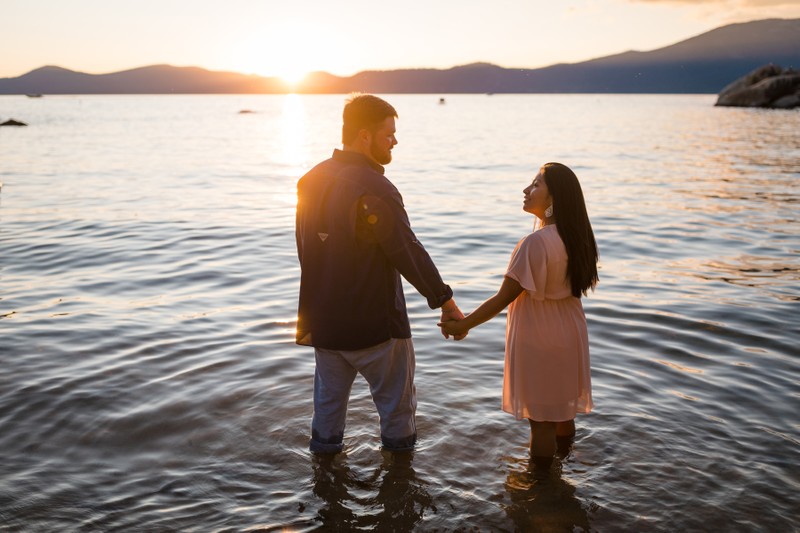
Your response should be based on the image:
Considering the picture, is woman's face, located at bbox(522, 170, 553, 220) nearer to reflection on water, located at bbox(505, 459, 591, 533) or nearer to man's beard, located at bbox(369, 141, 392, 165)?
man's beard, located at bbox(369, 141, 392, 165)

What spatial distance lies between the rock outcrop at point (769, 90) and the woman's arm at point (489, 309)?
96422mm

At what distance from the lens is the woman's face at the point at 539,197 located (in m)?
4.66

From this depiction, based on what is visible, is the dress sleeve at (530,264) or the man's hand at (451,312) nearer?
the dress sleeve at (530,264)

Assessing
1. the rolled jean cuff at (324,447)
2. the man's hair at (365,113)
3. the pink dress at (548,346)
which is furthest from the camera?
the rolled jean cuff at (324,447)

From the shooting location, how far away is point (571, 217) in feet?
14.9

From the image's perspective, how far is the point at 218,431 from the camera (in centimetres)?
607

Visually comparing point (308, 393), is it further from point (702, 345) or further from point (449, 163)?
point (449, 163)

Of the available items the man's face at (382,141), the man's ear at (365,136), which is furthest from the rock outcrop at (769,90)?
the man's ear at (365,136)

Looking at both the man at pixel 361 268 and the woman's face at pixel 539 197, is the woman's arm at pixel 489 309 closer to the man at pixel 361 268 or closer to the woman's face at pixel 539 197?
the man at pixel 361 268

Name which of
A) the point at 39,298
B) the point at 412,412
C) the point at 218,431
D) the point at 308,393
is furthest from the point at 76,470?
the point at 39,298

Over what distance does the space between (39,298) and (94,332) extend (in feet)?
7.72

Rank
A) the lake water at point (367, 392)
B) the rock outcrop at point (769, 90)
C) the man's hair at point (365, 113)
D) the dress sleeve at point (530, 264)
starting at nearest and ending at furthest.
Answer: the man's hair at point (365, 113) < the dress sleeve at point (530, 264) < the lake water at point (367, 392) < the rock outcrop at point (769, 90)

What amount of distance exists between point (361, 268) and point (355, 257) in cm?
→ 9

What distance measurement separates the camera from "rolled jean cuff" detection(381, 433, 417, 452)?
201 inches
